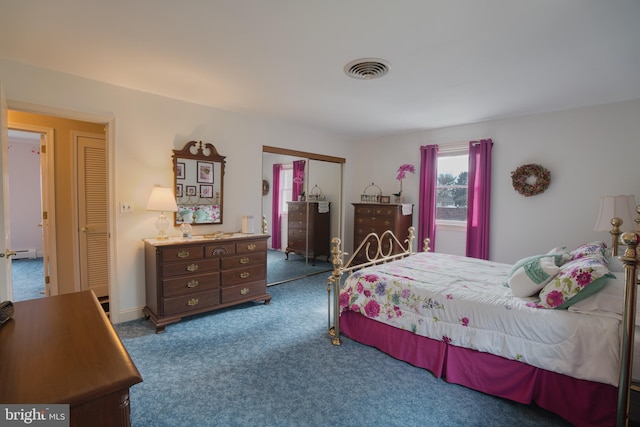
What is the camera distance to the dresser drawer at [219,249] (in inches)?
130

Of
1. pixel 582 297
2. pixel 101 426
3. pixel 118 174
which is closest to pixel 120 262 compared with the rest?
pixel 118 174

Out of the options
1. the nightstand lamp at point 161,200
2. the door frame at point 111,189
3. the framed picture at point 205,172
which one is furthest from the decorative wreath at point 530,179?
the door frame at point 111,189

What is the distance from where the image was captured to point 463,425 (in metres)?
1.80

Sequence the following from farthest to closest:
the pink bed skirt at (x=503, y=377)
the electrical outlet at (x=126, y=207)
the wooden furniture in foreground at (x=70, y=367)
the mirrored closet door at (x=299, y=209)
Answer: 1. the mirrored closet door at (x=299, y=209)
2. the electrical outlet at (x=126, y=207)
3. the pink bed skirt at (x=503, y=377)
4. the wooden furniture in foreground at (x=70, y=367)

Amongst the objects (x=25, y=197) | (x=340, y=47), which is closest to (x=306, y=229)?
(x=340, y=47)

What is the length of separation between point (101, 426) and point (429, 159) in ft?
15.7

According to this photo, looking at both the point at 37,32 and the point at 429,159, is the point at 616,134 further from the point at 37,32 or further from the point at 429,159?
the point at 37,32

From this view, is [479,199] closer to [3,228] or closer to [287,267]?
[287,267]

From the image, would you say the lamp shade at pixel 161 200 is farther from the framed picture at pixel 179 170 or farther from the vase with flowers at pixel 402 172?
the vase with flowers at pixel 402 172

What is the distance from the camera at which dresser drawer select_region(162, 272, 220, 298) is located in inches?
120

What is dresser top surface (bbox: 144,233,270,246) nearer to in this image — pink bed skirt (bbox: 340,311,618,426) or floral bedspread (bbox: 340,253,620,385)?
floral bedspread (bbox: 340,253,620,385)

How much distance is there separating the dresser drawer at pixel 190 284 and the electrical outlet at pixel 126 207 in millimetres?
888

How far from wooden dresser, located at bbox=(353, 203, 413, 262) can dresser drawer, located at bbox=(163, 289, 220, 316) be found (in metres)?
2.73

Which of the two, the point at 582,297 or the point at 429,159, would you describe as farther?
the point at 429,159
